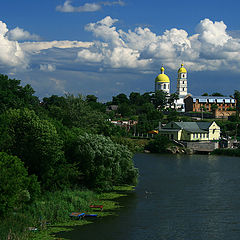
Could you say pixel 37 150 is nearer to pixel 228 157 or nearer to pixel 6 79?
pixel 6 79

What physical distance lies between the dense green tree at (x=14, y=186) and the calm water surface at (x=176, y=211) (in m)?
3.54

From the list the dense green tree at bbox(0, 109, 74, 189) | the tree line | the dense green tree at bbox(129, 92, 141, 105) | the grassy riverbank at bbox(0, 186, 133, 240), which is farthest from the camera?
the dense green tree at bbox(129, 92, 141, 105)

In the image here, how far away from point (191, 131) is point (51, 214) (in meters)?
64.4

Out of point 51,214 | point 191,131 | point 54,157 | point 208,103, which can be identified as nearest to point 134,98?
point 208,103

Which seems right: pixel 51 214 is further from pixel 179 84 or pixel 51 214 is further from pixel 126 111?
pixel 179 84

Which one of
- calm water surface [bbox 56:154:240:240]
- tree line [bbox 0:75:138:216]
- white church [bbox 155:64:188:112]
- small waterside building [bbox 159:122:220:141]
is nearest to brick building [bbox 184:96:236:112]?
white church [bbox 155:64:188:112]

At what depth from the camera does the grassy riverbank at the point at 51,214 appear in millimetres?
24531

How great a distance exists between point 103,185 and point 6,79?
2800 centimetres

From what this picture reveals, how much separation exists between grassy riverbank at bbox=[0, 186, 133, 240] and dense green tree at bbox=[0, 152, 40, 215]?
77cm

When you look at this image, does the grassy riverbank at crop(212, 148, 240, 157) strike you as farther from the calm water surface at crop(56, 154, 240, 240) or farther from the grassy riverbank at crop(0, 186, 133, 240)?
the grassy riverbank at crop(0, 186, 133, 240)

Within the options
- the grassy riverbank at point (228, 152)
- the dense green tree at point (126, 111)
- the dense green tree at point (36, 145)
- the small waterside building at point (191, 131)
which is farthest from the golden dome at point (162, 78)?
the dense green tree at point (36, 145)

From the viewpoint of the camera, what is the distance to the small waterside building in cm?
8956

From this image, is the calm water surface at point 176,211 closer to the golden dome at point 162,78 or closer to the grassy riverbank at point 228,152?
the grassy riverbank at point 228,152

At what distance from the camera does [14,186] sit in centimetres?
2514
